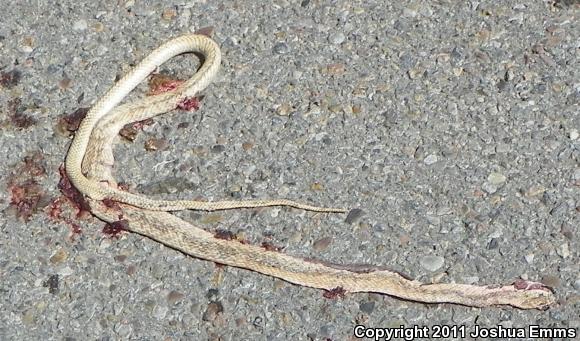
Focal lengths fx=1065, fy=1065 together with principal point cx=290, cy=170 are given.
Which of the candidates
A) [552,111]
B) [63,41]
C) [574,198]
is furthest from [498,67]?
[63,41]

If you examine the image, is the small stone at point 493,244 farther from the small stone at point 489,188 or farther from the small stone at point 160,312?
the small stone at point 160,312

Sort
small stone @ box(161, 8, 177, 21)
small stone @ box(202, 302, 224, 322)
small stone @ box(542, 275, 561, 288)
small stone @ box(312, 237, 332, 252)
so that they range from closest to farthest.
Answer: small stone @ box(542, 275, 561, 288) < small stone @ box(202, 302, 224, 322) < small stone @ box(312, 237, 332, 252) < small stone @ box(161, 8, 177, 21)

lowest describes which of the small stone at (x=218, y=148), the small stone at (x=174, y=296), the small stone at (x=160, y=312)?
the small stone at (x=160, y=312)

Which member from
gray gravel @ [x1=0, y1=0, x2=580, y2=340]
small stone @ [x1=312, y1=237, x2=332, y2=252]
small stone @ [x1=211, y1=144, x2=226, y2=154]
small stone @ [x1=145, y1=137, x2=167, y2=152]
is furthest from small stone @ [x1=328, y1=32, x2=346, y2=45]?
small stone @ [x1=312, y1=237, x2=332, y2=252]

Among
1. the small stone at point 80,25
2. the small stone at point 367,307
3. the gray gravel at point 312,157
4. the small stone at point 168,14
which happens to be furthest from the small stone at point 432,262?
the small stone at point 80,25

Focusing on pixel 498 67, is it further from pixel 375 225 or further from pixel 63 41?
pixel 63 41

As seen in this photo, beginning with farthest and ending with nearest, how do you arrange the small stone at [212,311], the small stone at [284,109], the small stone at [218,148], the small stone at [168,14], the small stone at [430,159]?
the small stone at [168,14] → the small stone at [284,109] → the small stone at [218,148] → the small stone at [430,159] → the small stone at [212,311]

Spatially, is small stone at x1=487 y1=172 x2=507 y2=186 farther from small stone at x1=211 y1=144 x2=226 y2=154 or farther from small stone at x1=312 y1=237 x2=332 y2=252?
small stone at x1=211 y1=144 x2=226 y2=154
